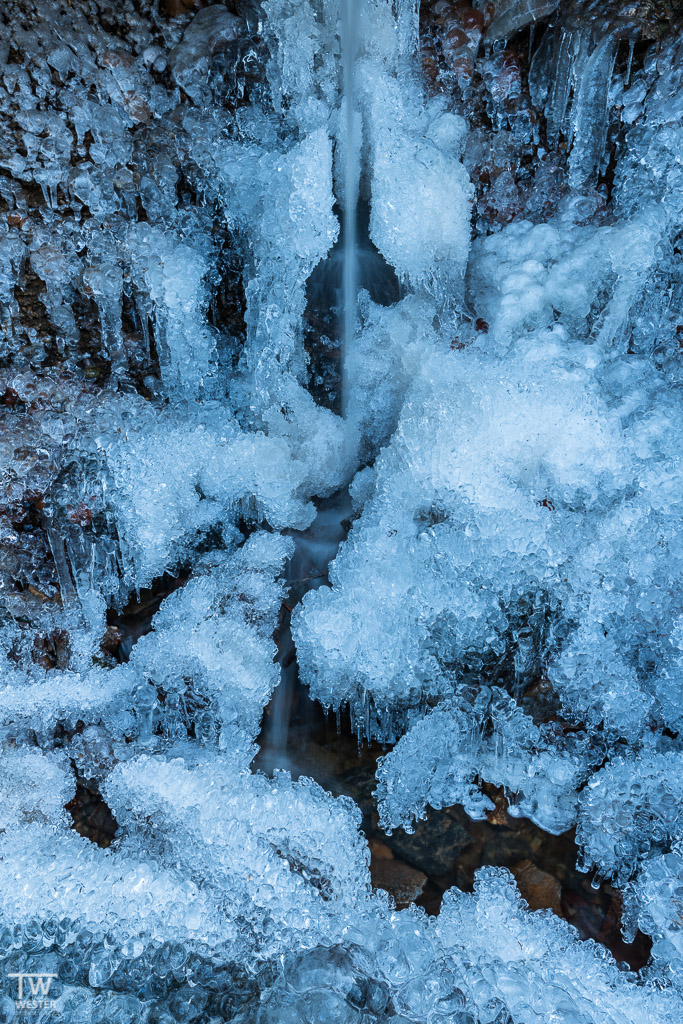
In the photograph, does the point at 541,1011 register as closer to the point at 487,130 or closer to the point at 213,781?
the point at 213,781

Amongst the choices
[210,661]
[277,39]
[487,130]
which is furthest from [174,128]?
[210,661]

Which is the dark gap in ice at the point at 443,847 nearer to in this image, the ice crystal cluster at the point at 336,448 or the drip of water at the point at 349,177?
the ice crystal cluster at the point at 336,448

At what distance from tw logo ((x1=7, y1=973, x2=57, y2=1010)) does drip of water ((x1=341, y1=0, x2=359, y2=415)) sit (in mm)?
2223

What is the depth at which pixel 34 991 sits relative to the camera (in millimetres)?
1833

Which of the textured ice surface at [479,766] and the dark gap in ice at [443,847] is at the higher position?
the textured ice surface at [479,766]

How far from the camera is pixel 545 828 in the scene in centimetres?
231

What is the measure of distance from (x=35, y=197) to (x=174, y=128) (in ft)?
2.00

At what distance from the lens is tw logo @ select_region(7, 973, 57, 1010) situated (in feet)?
5.92

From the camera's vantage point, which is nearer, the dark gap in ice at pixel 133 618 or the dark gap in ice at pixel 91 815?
the dark gap in ice at pixel 91 815

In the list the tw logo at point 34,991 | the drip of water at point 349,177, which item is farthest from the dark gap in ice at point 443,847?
the drip of water at point 349,177

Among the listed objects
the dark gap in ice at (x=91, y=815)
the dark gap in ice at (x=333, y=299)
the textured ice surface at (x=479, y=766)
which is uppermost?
the dark gap in ice at (x=333, y=299)

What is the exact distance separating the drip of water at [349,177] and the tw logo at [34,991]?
2.22 m

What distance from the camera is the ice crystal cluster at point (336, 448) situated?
2234mm

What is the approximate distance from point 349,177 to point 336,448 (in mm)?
1090
